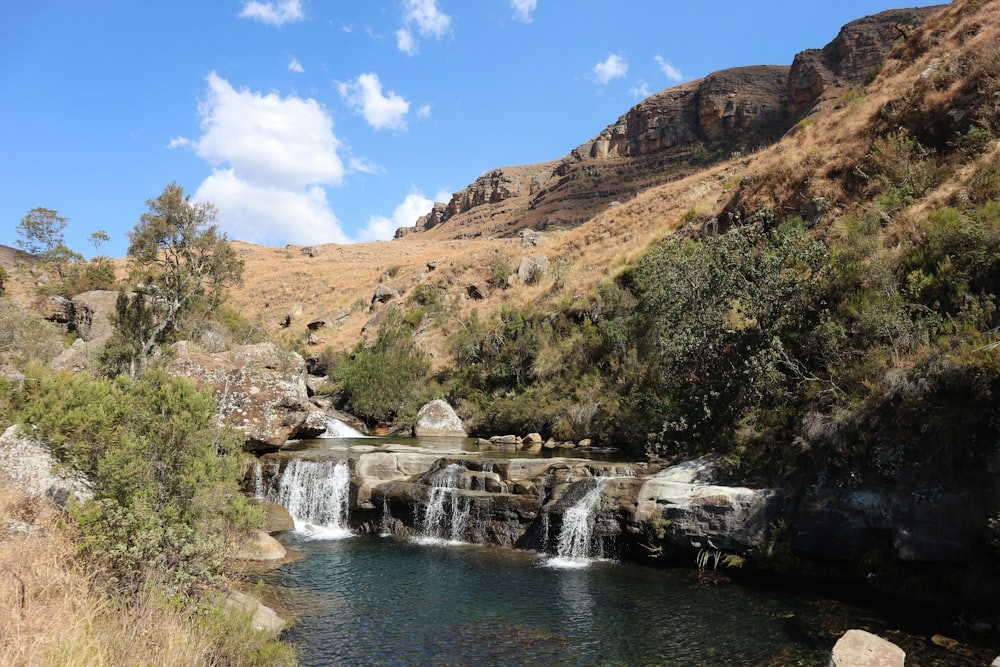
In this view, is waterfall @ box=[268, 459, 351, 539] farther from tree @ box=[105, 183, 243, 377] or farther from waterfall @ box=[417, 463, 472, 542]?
tree @ box=[105, 183, 243, 377]

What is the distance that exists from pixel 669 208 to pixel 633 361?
62.7 feet

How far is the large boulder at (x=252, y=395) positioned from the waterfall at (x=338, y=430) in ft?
22.8

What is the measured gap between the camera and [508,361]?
26.8m

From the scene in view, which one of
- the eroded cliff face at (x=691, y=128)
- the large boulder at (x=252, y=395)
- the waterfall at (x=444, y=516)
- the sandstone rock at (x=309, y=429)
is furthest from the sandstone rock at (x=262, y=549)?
the eroded cliff face at (x=691, y=128)

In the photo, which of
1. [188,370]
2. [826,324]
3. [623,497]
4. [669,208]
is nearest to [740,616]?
[623,497]

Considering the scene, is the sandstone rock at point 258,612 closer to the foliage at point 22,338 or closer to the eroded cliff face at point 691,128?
the foliage at point 22,338

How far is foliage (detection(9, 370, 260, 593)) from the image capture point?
5883 mm

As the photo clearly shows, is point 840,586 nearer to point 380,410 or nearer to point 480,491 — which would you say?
point 480,491

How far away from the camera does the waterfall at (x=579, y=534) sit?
39.1ft

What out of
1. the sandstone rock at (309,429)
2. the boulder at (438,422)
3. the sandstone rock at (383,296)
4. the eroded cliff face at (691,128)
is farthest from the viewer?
the eroded cliff face at (691,128)

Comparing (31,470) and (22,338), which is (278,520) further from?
(22,338)

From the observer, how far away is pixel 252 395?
53.7 ft

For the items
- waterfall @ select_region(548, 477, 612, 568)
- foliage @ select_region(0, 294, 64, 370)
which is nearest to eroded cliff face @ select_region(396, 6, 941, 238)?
foliage @ select_region(0, 294, 64, 370)

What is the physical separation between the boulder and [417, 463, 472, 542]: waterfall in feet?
34.3
